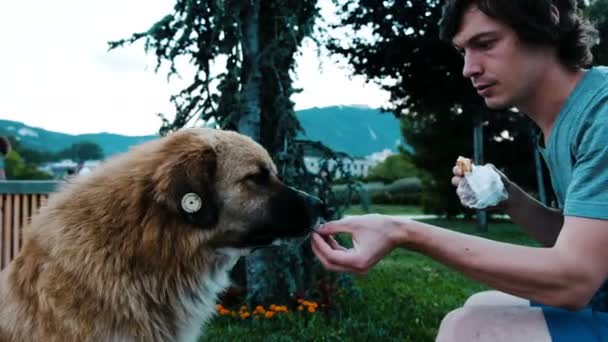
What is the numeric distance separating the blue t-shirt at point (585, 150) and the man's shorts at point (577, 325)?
232mm

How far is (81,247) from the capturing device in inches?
88.2

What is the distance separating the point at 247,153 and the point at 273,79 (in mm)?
2914

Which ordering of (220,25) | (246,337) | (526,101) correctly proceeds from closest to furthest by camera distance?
(526,101)
(246,337)
(220,25)

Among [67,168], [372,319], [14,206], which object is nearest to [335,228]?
[372,319]

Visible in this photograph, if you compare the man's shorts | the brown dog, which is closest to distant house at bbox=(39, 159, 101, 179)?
the brown dog

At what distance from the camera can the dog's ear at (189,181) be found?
7.75 feet

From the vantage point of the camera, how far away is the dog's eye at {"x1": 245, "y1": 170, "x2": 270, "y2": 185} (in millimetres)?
2689

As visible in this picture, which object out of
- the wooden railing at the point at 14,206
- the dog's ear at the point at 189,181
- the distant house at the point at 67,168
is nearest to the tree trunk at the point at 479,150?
the distant house at the point at 67,168

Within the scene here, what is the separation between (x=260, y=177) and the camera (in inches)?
107

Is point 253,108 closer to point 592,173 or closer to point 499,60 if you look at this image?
point 499,60

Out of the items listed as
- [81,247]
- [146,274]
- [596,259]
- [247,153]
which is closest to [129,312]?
[146,274]

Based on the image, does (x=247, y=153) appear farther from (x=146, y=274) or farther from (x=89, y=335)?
(x=89, y=335)

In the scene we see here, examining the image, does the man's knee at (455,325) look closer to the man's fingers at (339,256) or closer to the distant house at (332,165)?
the man's fingers at (339,256)

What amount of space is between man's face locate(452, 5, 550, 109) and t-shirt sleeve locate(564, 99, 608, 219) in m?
0.26
